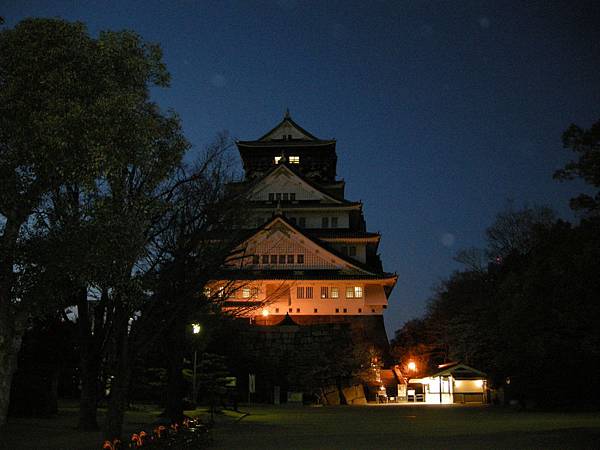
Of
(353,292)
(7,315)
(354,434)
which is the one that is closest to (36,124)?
(7,315)

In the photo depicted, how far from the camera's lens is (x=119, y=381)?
45.7 ft

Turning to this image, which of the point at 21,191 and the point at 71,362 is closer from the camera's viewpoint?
the point at 21,191

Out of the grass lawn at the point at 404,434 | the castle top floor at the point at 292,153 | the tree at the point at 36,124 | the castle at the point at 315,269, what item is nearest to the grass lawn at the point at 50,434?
the tree at the point at 36,124

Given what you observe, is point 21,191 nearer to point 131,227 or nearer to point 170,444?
point 131,227

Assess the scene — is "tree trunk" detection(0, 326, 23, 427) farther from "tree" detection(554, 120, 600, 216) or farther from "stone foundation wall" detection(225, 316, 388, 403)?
"stone foundation wall" detection(225, 316, 388, 403)

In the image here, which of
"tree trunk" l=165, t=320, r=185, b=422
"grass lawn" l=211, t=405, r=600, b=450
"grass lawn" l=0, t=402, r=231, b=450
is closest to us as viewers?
"grass lawn" l=0, t=402, r=231, b=450

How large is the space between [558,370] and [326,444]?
20.2 metres

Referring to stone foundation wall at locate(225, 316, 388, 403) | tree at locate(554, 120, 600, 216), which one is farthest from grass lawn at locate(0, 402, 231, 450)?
stone foundation wall at locate(225, 316, 388, 403)

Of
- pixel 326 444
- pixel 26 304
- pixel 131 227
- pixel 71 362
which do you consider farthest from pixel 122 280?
pixel 71 362

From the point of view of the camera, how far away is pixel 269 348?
45.9 metres

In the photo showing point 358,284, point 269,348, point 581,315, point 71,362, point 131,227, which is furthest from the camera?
point 358,284

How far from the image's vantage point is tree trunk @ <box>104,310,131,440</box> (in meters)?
13.6

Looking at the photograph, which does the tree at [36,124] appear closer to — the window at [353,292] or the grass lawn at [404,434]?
the grass lawn at [404,434]

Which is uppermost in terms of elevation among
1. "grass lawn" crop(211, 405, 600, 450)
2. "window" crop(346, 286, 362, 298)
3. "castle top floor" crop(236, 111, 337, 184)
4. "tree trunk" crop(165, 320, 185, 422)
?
"castle top floor" crop(236, 111, 337, 184)
